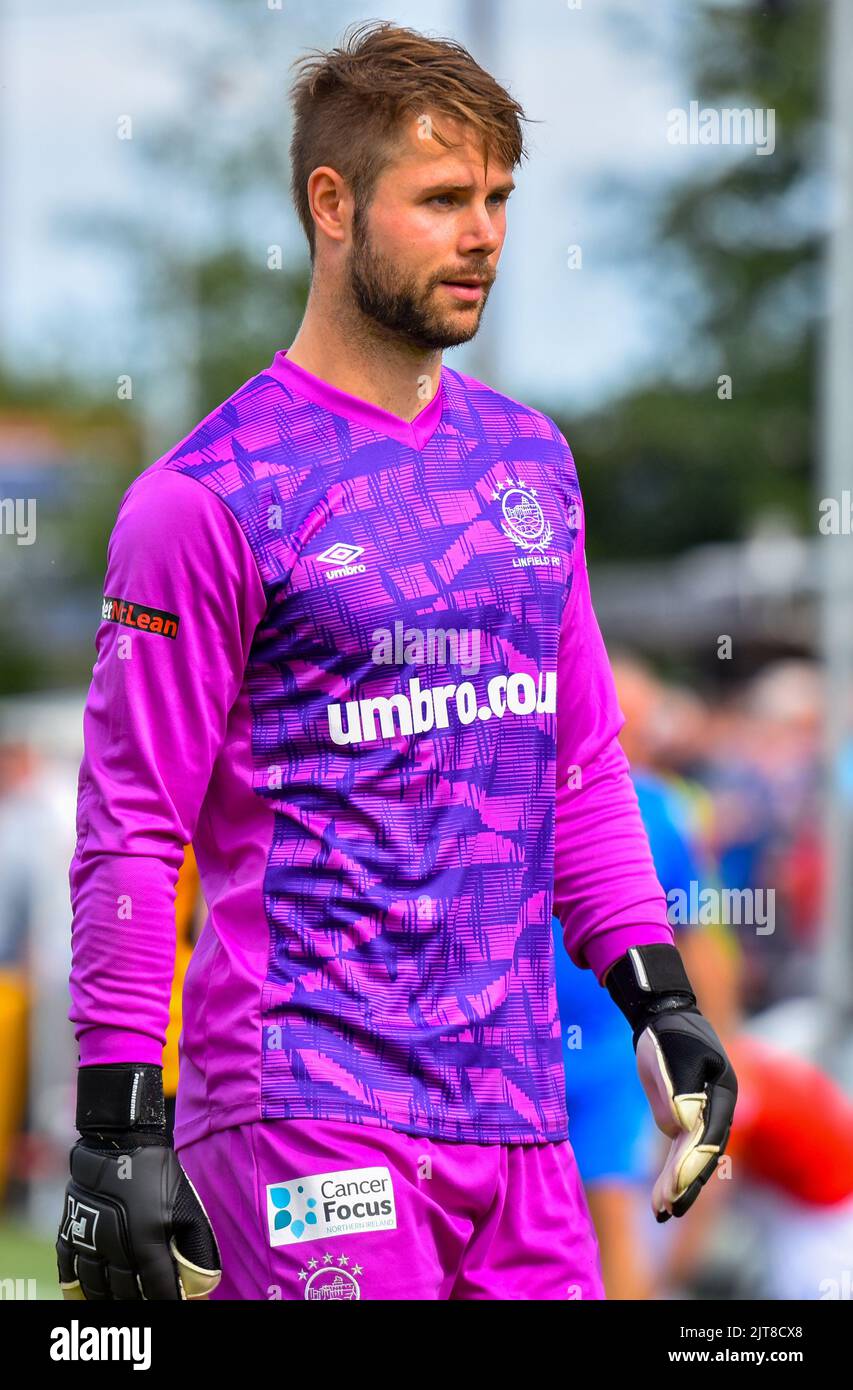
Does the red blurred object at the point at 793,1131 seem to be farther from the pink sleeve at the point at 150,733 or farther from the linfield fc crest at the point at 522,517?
the pink sleeve at the point at 150,733

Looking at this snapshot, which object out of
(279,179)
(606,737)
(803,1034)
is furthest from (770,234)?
(606,737)

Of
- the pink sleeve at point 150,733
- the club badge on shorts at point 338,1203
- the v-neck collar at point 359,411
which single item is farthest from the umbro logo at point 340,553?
the club badge on shorts at point 338,1203

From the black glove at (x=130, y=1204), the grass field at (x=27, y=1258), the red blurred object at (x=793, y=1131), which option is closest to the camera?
the black glove at (x=130, y=1204)

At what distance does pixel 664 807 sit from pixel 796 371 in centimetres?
1792

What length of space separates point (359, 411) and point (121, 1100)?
3.36ft

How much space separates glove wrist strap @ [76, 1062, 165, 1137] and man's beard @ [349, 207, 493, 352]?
1088 mm

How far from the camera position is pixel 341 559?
274 centimetres

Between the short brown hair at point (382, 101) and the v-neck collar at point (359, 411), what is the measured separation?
0.78ft

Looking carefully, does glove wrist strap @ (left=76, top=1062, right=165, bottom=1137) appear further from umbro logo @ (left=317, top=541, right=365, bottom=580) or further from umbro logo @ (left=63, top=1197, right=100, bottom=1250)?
umbro logo @ (left=317, top=541, right=365, bottom=580)

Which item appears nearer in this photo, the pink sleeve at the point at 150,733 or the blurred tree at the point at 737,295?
the pink sleeve at the point at 150,733

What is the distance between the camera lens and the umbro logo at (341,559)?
2.73 m

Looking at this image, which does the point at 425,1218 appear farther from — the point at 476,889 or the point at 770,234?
the point at 770,234
